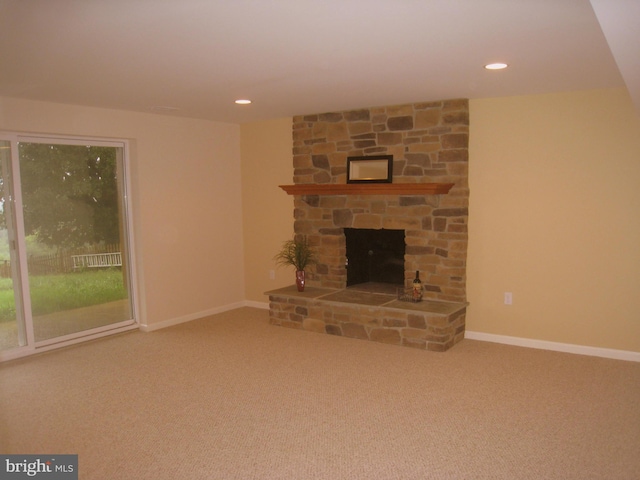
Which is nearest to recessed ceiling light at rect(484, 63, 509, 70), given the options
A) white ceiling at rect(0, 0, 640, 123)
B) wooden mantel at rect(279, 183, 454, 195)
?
white ceiling at rect(0, 0, 640, 123)

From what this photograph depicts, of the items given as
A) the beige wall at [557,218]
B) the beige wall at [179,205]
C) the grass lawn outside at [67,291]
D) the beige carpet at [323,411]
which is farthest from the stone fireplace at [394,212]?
the grass lawn outside at [67,291]

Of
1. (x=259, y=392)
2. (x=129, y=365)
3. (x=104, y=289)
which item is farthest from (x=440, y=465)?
(x=104, y=289)

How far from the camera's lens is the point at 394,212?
16.7ft

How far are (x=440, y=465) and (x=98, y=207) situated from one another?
405 centimetres

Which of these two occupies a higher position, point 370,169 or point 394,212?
point 370,169

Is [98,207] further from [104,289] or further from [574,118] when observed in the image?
[574,118]

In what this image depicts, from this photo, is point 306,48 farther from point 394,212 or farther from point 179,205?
point 179,205

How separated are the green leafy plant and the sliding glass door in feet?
5.68

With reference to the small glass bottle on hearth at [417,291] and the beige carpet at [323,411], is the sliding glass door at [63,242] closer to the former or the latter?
the beige carpet at [323,411]

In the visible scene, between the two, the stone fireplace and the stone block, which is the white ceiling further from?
the stone block

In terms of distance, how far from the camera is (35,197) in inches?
178

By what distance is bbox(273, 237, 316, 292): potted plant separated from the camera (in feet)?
17.9

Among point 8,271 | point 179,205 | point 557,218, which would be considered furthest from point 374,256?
point 8,271

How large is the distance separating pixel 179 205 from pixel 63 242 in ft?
4.16
